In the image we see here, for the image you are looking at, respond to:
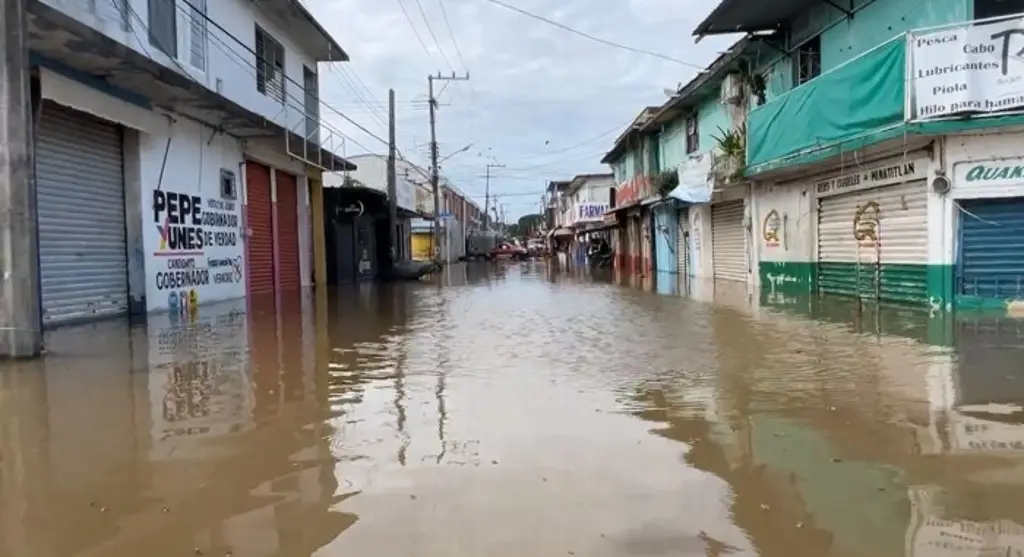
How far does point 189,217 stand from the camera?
54.8 feet

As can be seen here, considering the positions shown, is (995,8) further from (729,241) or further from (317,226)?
(317,226)

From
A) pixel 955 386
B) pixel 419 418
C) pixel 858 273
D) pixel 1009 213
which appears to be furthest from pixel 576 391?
pixel 858 273

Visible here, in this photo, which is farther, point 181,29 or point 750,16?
point 750,16

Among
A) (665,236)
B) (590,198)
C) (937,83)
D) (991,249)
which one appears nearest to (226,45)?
(937,83)

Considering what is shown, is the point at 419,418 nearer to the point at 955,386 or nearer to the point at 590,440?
the point at 590,440

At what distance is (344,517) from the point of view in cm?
383

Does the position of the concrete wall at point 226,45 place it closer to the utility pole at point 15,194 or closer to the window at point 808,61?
the utility pole at point 15,194

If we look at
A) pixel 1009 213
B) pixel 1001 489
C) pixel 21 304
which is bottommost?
pixel 1001 489

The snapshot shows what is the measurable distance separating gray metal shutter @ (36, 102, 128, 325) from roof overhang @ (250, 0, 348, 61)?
781 cm

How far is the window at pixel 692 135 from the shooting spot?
26.6 metres

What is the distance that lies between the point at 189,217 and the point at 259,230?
494 cm

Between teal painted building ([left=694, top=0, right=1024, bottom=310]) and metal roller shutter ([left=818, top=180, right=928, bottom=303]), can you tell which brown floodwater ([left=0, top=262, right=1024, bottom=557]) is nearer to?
teal painted building ([left=694, top=0, right=1024, bottom=310])

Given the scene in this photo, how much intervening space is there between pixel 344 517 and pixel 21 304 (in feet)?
21.8

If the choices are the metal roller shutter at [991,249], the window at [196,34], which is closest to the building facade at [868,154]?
the metal roller shutter at [991,249]
